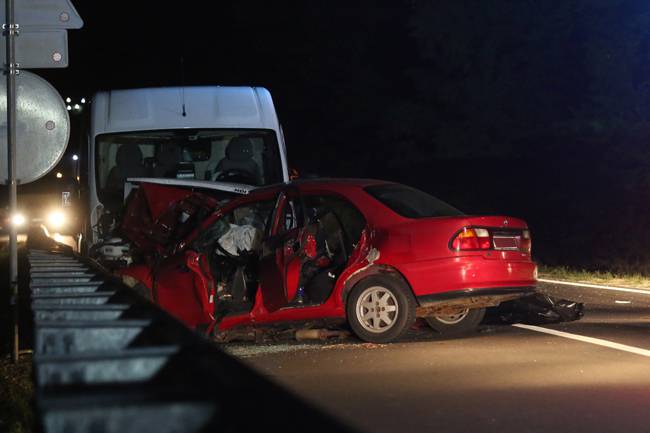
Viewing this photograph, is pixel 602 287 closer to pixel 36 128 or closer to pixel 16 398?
pixel 36 128

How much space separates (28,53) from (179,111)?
17.7ft

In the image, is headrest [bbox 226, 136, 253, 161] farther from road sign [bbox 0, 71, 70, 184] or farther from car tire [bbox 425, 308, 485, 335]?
road sign [bbox 0, 71, 70, 184]

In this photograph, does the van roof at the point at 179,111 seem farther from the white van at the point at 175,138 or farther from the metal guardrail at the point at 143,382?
the metal guardrail at the point at 143,382

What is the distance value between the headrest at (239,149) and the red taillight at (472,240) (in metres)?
4.97

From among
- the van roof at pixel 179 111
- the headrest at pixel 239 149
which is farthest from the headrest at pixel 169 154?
the headrest at pixel 239 149

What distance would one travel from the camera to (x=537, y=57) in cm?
3275

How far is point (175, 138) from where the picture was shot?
14508 millimetres

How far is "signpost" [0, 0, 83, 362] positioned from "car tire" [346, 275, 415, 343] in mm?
2947

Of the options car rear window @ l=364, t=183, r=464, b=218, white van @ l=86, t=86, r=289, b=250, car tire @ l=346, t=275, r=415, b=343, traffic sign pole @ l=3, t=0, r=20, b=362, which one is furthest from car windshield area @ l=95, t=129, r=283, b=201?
traffic sign pole @ l=3, t=0, r=20, b=362

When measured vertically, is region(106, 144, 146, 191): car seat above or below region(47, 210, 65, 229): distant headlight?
above

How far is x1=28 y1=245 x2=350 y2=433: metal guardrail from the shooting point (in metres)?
2.34

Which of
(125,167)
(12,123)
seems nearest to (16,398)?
(12,123)

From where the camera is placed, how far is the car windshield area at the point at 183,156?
14.2 meters

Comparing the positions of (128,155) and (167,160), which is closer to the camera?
(128,155)
